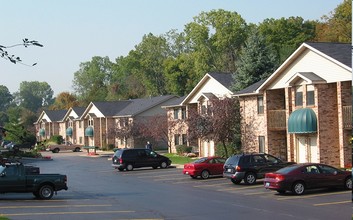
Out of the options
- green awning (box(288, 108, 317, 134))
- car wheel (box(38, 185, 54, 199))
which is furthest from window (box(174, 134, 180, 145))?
car wheel (box(38, 185, 54, 199))

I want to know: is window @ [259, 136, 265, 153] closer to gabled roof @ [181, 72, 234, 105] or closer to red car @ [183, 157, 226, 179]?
gabled roof @ [181, 72, 234, 105]

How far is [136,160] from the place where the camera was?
4344 cm

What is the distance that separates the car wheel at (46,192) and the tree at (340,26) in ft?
181

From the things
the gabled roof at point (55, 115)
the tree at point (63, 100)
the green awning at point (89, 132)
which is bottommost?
the green awning at point (89, 132)

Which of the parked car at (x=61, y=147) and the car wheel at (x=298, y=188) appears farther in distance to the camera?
the parked car at (x=61, y=147)

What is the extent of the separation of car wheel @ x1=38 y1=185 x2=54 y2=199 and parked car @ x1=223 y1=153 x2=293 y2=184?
9.27m

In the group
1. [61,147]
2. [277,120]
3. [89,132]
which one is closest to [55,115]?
[89,132]

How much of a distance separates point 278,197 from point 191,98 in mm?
34801

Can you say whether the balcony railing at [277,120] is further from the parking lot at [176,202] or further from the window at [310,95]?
the parking lot at [176,202]

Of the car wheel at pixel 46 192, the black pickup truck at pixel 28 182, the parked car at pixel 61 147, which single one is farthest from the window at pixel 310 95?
the parked car at pixel 61 147

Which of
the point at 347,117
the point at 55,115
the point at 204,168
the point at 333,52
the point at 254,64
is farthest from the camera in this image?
the point at 55,115

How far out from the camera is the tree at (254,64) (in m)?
52.4

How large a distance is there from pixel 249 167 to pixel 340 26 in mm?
51183

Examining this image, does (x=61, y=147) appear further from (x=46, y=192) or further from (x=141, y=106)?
(x=46, y=192)
